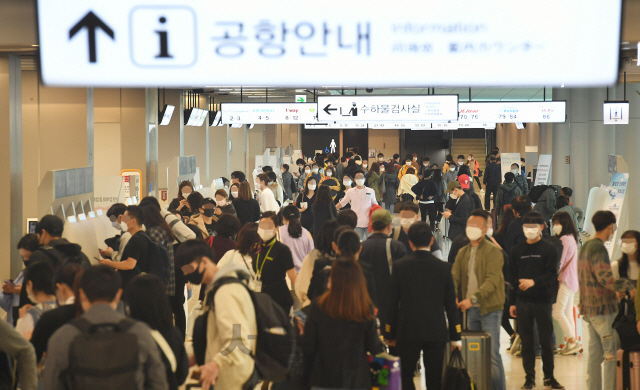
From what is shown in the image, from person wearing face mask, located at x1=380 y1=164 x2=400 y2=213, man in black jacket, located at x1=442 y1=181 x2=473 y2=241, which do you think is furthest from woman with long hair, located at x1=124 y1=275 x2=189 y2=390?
person wearing face mask, located at x1=380 y1=164 x2=400 y2=213

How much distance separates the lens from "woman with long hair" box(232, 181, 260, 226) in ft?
30.2

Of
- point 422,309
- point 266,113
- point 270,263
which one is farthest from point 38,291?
point 266,113

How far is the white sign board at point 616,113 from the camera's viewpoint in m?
11.7

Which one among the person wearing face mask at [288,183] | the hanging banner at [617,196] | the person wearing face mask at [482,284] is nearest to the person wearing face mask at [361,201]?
the hanging banner at [617,196]

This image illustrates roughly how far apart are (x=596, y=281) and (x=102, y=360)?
3.60 metres

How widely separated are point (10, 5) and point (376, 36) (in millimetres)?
2331

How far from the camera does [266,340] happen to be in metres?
3.26

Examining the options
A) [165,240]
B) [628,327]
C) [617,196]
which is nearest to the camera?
[628,327]

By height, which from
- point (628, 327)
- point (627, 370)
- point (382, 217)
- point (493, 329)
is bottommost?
point (627, 370)

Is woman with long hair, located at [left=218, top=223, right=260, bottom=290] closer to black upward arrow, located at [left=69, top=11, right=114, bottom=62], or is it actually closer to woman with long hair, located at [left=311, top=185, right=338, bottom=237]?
black upward arrow, located at [left=69, top=11, right=114, bottom=62]

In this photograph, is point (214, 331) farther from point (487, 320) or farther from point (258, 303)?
point (487, 320)

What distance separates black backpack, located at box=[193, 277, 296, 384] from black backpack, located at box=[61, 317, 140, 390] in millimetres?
614

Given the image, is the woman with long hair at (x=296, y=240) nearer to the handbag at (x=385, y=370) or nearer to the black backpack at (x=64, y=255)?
the black backpack at (x=64, y=255)

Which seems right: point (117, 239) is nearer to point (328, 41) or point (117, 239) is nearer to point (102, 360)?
point (102, 360)
